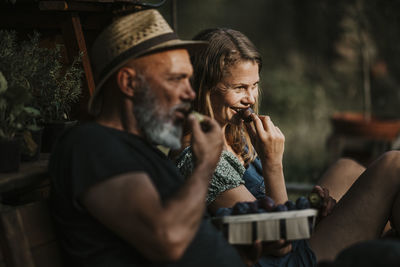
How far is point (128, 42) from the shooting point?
188 cm

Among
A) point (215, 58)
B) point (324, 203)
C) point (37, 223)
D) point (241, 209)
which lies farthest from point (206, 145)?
point (215, 58)

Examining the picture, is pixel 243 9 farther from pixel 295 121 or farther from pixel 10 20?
pixel 10 20

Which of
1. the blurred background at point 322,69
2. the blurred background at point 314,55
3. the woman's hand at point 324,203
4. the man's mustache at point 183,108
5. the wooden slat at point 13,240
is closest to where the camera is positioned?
the wooden slat at point 13,240

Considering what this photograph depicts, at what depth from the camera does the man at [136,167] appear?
1.58 metres

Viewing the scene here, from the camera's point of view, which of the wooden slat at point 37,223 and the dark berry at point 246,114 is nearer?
the wooden slat at point 37,223

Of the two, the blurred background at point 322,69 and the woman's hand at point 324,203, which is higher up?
the woman's hand at point 324,203

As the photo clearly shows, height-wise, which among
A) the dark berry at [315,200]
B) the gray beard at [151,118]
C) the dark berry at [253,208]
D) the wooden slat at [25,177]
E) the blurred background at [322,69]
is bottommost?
the blurred background at [322,69]

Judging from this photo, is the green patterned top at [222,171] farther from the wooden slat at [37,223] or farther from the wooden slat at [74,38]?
the wooden slat at [37,223]

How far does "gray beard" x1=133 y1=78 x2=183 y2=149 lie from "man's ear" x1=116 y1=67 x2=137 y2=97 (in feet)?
0.09

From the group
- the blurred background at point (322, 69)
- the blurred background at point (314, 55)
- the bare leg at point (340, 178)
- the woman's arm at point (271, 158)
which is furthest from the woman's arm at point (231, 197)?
the blurred background at point (314, 55)

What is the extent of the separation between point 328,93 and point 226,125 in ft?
24.7

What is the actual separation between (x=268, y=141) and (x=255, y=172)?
47cm

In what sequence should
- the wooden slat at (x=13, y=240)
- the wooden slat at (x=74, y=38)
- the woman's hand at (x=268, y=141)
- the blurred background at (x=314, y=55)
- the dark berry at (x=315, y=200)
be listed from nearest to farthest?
1. the wooden slat at (x=13, y=240)
2. the dark berry at (x=315, y=200)
3. the woman's hand at (x=268, y=141)
4. the wooden slat at (x=74, y=38)
5. the blurred background at (x=314, y=55)

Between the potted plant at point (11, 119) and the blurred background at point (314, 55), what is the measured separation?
616 cm
